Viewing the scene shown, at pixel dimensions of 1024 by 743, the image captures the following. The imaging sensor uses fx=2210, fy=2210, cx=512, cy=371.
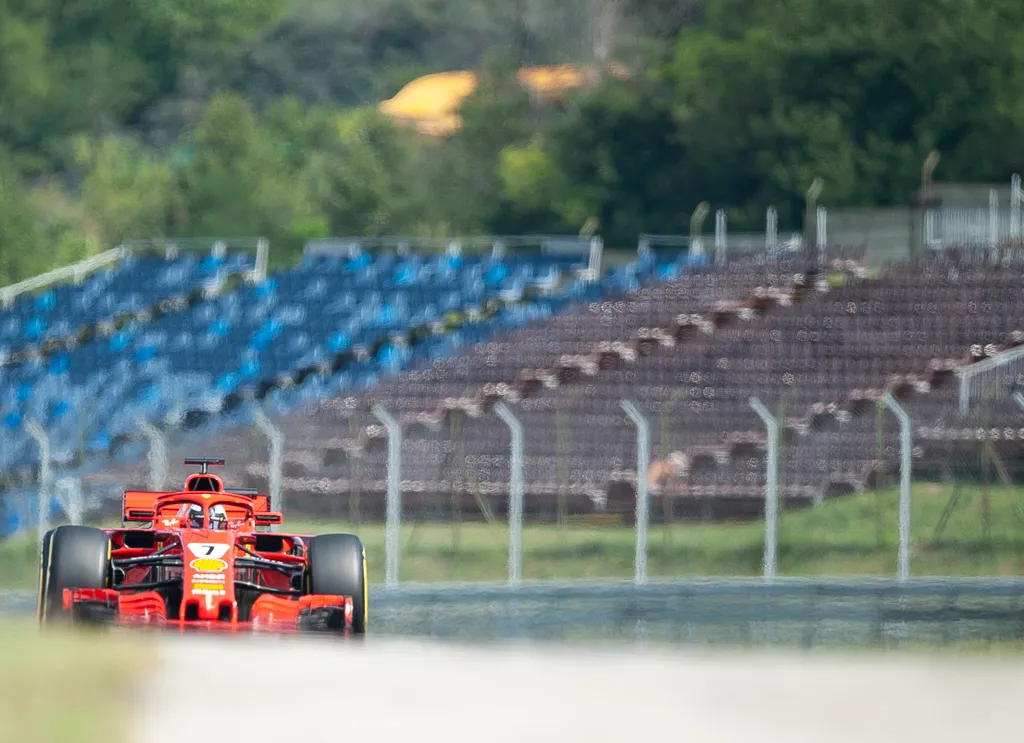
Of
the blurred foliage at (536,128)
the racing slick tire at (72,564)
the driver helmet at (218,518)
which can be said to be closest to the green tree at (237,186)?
the blurred foliage at (536,128)

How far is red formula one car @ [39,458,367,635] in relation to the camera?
→ 41.3 ft

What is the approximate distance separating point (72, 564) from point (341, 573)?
1.56 m

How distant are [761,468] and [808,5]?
3122 cm

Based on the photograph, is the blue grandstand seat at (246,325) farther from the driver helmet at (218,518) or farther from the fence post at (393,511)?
the driver helmet at (218,518)

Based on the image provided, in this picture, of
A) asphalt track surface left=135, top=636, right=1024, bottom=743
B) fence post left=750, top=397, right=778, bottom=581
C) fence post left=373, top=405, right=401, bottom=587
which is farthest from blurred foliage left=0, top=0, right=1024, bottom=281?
asphalt track surface left=135, top=636, right=1024, bottom=743

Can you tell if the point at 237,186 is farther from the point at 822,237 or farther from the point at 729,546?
the point at 729,546

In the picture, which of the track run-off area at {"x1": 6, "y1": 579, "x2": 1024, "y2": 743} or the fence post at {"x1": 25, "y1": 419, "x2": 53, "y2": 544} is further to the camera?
the fence post at {"x1": 25, "y1": 419, "x2": 53, "y2": 544}

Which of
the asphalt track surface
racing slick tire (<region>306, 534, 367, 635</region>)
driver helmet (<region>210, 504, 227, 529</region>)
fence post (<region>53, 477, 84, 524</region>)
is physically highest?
fence post (<region>53, 477, 84, 524</region>)

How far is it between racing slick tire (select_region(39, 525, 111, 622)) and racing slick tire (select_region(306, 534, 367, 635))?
3.99ft

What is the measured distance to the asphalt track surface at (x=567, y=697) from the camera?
7402mm

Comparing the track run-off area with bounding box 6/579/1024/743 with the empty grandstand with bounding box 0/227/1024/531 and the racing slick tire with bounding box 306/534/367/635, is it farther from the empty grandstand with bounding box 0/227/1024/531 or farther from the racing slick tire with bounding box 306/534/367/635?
the empty grandstand with bounding box 0/227/1024/531

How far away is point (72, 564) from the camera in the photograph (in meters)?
12.6

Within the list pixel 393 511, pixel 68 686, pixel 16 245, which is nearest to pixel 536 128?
pixel 16 245

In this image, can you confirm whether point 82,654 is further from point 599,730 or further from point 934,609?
point 934,609
